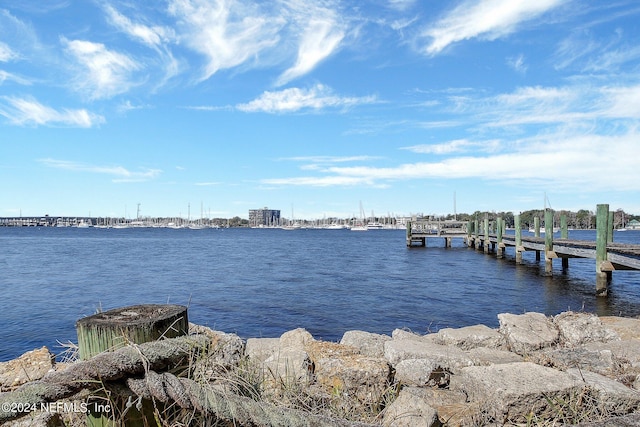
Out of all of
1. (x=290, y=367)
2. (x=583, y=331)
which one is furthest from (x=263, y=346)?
(x=583, y=331)

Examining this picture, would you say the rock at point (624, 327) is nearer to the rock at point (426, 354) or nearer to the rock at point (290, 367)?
the rock at point (426, 354)

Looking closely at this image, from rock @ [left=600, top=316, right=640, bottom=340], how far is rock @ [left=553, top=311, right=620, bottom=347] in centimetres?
28

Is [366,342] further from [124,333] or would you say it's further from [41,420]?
[124,333]

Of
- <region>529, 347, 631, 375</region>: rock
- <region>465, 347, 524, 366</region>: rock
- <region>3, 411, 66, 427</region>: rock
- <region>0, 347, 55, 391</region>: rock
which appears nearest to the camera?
<region>3, 411, 66, 427</region>: rock

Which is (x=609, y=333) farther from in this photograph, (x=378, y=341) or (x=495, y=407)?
(x=495, y=407)

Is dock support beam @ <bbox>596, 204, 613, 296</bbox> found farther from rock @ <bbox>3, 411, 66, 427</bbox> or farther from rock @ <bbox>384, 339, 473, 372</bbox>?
rock @ <bbox>3, 411, 66, 427</bbox>

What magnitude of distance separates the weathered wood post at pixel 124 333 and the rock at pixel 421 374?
11.1 feet

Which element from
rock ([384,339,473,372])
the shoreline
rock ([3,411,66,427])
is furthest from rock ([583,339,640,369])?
rock ([3,411,66,427])

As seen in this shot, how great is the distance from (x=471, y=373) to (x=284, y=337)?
9.68 feet

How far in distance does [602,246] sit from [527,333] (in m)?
12.8

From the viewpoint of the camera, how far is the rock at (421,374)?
5.03 metres

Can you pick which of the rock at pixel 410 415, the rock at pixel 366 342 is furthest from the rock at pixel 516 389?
the rock at pixel 366 342

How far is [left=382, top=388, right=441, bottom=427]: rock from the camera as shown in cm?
349

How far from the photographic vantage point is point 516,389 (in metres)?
3.96
